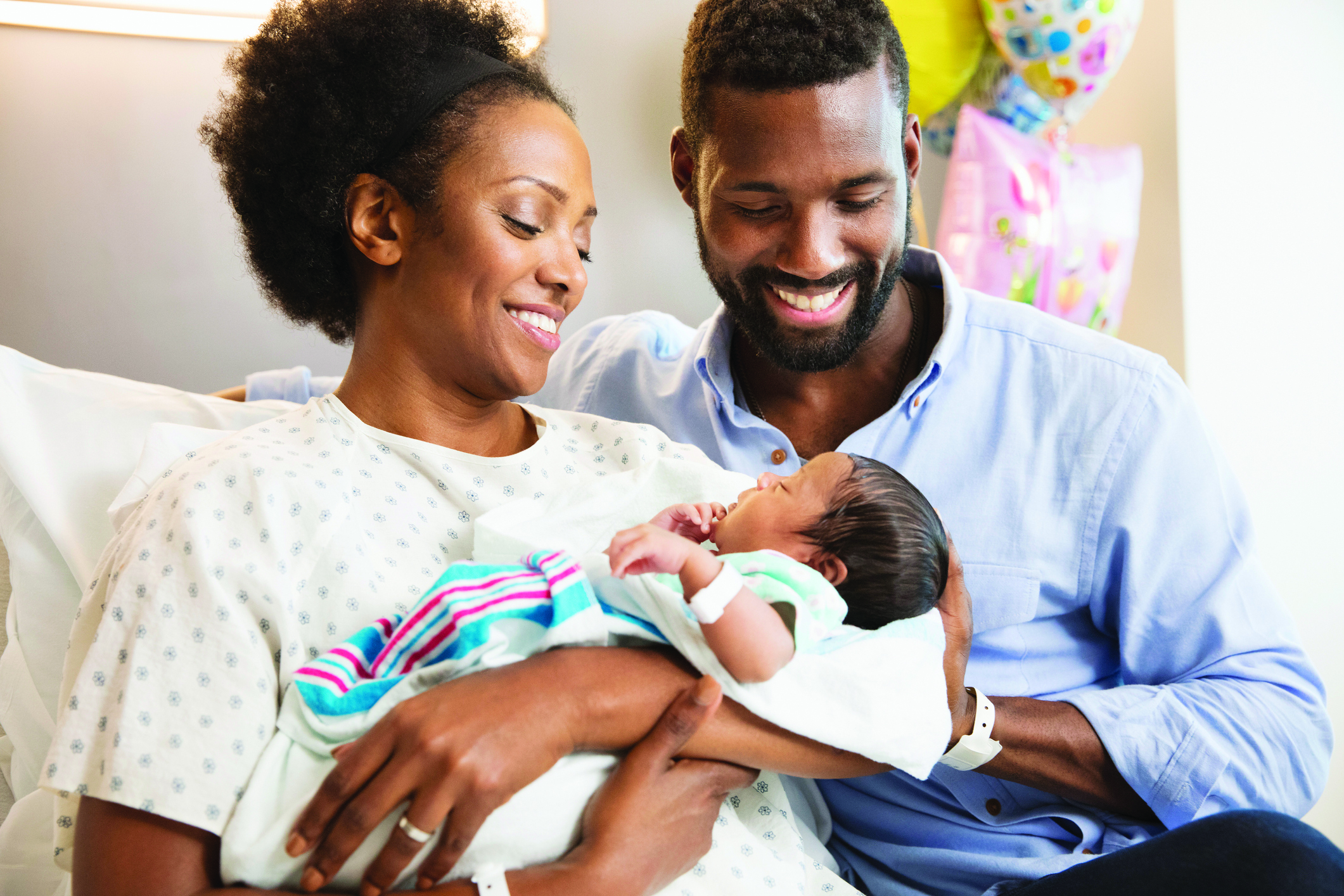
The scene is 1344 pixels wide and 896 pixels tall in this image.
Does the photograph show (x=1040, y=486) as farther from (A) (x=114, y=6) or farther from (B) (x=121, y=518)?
(A) (x=114, y=6)

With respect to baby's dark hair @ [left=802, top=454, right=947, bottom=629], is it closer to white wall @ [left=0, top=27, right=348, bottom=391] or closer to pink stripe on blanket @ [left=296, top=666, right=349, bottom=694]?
pink stripe on blanket @ [left=296, top=666, right=349, bottom=694]

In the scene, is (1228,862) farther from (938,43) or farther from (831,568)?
(938,43)

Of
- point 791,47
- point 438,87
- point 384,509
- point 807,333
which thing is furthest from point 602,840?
point 791,47

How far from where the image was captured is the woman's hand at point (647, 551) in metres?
1.03

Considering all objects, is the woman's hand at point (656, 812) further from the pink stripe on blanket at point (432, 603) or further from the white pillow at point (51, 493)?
the white pillow at point (51, 493)

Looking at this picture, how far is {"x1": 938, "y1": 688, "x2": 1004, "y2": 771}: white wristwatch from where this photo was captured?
4.51 ft

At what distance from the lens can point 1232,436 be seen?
103 inches

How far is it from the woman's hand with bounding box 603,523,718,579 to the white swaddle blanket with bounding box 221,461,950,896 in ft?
0.25

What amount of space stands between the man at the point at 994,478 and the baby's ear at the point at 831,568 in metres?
0.27

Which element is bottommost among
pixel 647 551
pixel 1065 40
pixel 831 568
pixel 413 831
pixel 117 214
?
pixel 413 831

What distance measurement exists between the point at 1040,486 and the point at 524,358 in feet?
2.96

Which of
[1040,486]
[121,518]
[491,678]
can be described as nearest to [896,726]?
[491,678]

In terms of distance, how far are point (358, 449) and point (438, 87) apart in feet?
1.87

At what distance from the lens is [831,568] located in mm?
1256
